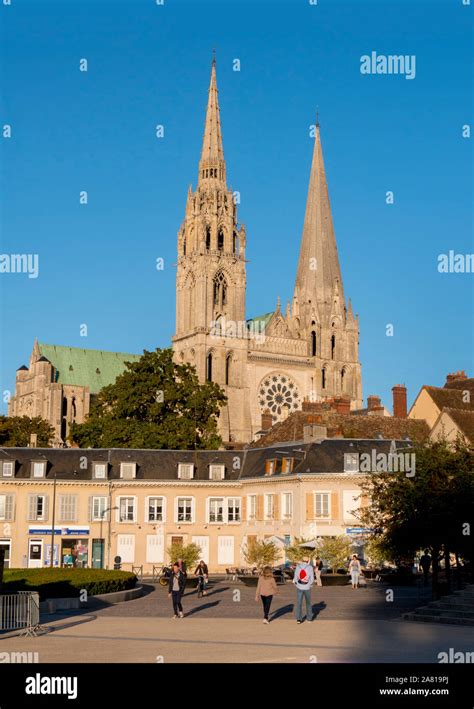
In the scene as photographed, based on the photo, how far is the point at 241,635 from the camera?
→ 25.5 metres

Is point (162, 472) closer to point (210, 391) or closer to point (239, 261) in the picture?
point (210, 391)

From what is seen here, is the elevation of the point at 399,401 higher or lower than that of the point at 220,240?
lower

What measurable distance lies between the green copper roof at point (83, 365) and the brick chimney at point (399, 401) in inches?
2885

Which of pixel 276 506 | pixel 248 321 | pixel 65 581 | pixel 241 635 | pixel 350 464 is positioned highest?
pixel 248 321

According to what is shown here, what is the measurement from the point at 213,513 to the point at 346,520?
10.3 m

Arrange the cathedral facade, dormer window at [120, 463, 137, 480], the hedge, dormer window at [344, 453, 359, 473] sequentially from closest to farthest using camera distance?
the hedge < dormer window at [344, 453, 359, 473] < dormer window at [120, 463, 137, 480] < the cathedral facade

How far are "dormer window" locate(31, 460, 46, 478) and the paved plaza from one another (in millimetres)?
30081

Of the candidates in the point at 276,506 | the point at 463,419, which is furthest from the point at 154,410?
the point at 463,419

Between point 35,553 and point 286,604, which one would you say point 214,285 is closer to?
point 35,553

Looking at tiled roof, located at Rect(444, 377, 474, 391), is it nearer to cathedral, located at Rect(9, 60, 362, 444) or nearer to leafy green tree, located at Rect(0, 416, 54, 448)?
leafy green tree, located at Rect(0, 416, 54, 448)

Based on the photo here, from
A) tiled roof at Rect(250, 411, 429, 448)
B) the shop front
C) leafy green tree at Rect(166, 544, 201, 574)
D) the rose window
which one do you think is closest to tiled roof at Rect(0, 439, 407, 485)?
the shop front

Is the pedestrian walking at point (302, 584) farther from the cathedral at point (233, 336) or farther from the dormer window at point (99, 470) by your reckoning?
the cathedral at point (233, 336)

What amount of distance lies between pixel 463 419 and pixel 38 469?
25543 millimetres

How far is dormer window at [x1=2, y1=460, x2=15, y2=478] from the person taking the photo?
217 feet
